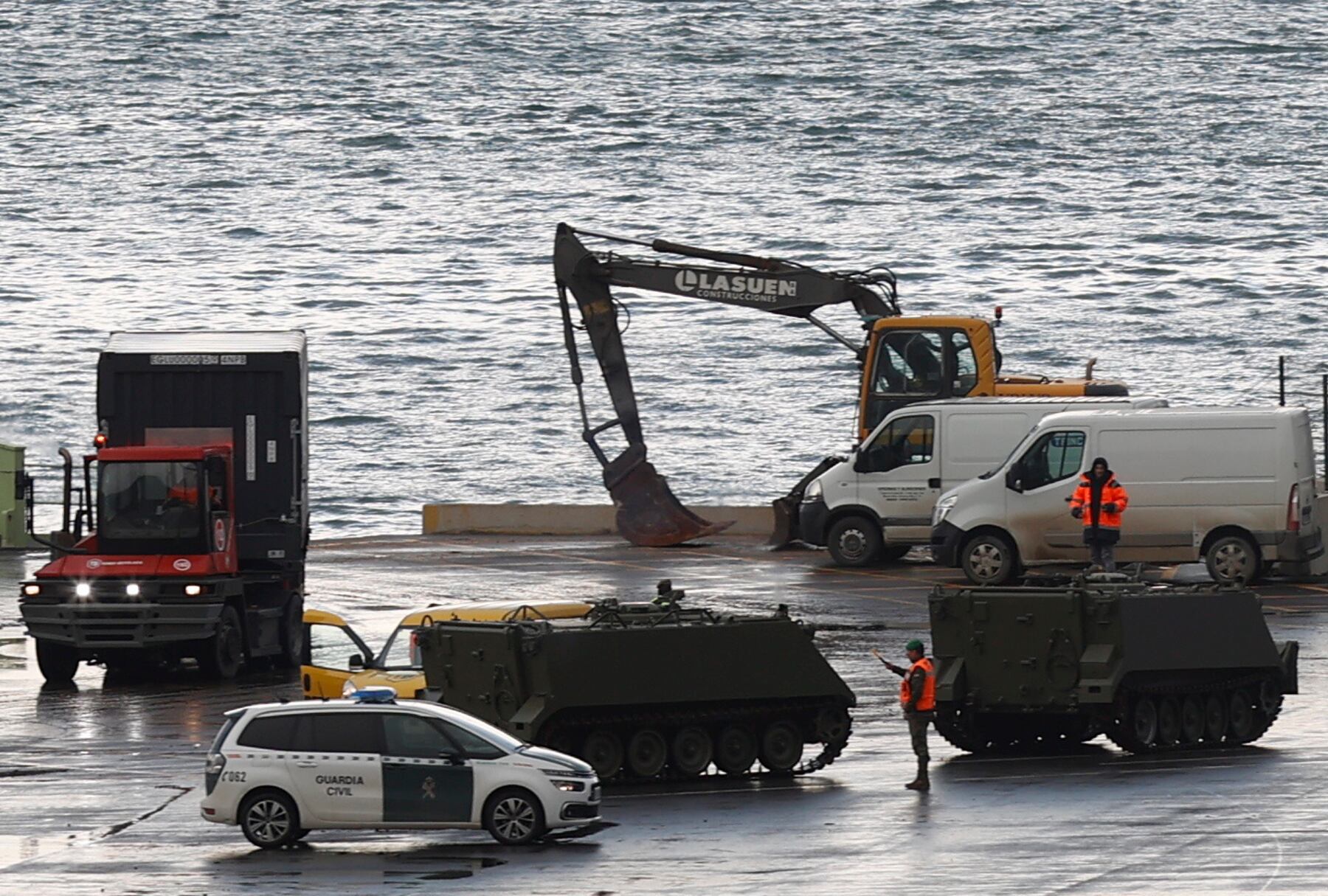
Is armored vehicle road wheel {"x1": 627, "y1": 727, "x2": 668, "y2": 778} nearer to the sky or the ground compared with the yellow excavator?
nearer to the ground

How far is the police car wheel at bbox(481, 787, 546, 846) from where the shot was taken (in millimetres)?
16734

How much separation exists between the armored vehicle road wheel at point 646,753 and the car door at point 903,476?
15571 millimetres

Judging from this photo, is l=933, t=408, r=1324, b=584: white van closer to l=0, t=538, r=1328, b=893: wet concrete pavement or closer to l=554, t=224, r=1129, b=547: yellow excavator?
l=0, t=538, r=1328, b=893: wet concrete pavement

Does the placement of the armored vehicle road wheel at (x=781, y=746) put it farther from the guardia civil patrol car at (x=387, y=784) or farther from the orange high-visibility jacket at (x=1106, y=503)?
the orange high-visibility jacket at (x=1106, y=503)

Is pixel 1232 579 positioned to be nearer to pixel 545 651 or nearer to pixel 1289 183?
pixel 545 651

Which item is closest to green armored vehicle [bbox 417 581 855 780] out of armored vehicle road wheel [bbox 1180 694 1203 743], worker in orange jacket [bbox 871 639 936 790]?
worker in orange jacket [bbox 871 639 936 790]

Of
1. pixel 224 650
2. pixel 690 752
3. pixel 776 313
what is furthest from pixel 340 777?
pixel 776 313

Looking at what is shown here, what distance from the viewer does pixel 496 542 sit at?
40.9 m

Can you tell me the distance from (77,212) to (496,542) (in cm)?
7729

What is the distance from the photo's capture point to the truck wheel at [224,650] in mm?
26125

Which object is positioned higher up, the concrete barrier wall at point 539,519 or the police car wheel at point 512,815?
the concrete barrier wall at point 539,519

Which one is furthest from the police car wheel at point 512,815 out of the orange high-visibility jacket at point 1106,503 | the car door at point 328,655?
the orange high-visibility jacket at point 1106,503

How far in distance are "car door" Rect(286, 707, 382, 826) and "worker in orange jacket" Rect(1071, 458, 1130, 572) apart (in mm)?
15119

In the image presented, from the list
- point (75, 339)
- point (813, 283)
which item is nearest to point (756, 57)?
point (75, 339)
